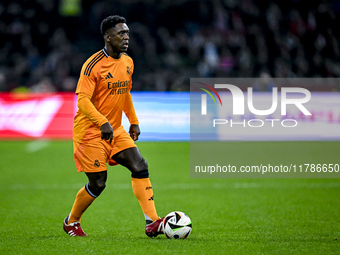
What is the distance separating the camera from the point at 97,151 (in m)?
4.21

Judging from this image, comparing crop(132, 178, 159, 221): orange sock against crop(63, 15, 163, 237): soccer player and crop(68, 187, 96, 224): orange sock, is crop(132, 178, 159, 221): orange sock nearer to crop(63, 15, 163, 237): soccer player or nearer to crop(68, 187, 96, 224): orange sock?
crop(63, 15, 163, 237): soccer player

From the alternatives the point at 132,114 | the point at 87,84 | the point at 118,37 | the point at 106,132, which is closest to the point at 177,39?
the point at 132,114

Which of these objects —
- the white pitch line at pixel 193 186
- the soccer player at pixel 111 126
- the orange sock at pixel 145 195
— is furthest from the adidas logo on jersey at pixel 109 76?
the white pitch line at pixel 193 186

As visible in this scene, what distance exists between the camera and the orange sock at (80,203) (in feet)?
14.2

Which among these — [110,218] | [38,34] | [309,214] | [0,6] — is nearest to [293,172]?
[309,214]

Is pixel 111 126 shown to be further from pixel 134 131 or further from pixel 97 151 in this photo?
pixel 134 131

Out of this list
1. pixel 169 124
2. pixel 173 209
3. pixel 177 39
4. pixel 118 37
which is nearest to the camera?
pixel 118 37

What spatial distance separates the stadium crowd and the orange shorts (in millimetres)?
10497

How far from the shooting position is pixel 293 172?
30.3 feet

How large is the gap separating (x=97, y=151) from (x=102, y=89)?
565 mm

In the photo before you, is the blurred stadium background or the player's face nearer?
the player's face

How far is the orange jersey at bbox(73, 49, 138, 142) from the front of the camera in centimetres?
408

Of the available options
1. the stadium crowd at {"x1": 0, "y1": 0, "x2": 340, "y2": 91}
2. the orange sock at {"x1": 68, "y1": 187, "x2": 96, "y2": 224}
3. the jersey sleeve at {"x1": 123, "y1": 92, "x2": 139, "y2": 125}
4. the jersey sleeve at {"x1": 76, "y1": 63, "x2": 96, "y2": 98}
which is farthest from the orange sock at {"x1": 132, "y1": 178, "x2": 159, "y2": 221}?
the stadium crowd at {"x1": 0, "y1": 0, "x2": 340, "y2": 91}

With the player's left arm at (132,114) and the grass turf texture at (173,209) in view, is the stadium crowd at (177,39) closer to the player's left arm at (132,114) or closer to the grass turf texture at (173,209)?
the grass turf texture at (173,209)
